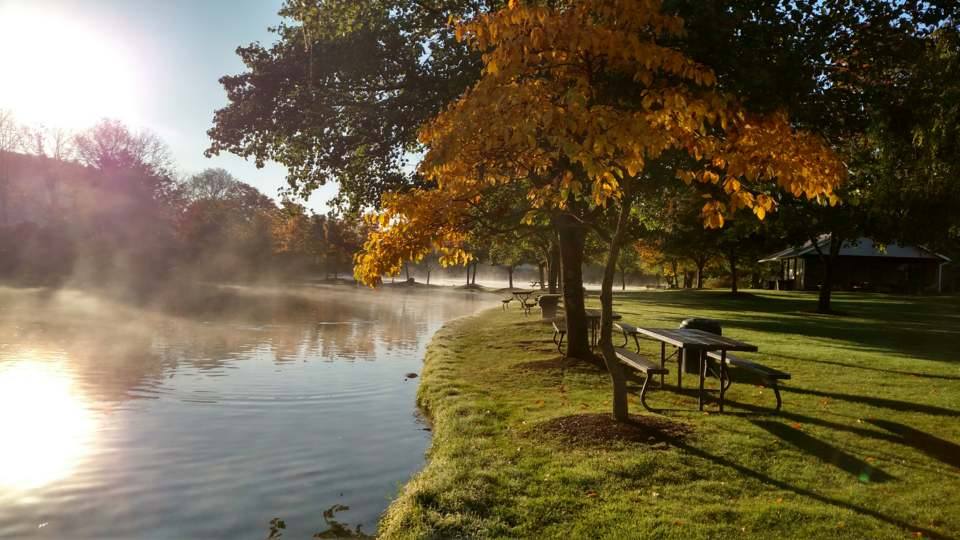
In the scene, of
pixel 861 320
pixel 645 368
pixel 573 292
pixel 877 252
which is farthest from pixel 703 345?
pixel 877 252

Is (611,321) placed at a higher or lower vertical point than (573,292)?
lower

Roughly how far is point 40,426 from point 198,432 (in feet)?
9.28

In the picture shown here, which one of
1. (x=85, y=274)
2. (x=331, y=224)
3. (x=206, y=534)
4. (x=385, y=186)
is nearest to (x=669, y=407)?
(x=206, y=534)

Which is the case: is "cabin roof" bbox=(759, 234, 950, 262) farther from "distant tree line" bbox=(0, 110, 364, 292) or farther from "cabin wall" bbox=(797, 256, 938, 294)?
"distant tree line" bbox=(0, 110, 364, 292)

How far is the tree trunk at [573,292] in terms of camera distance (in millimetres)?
14992

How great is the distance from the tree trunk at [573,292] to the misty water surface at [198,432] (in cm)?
408

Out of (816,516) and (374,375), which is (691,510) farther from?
(374,375)

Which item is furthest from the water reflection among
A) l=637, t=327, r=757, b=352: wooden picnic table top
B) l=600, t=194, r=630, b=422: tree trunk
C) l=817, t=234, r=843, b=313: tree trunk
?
l=817, t=234, r=843, b=313: tree trunk

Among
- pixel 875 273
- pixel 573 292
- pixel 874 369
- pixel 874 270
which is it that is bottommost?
pixel 874 369

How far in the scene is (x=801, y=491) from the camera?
655 cm

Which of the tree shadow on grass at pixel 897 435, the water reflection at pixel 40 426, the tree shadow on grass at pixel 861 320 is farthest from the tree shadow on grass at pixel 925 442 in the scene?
the water reflection at pixel 40 426

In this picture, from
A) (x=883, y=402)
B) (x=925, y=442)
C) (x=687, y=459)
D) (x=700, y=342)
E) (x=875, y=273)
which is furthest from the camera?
(x=875, y=273)

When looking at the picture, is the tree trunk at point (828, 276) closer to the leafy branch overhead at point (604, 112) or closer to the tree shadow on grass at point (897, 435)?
the tree shadow on grass at point (897, 435)

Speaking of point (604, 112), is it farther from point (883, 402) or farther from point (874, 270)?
point (874, 270)
